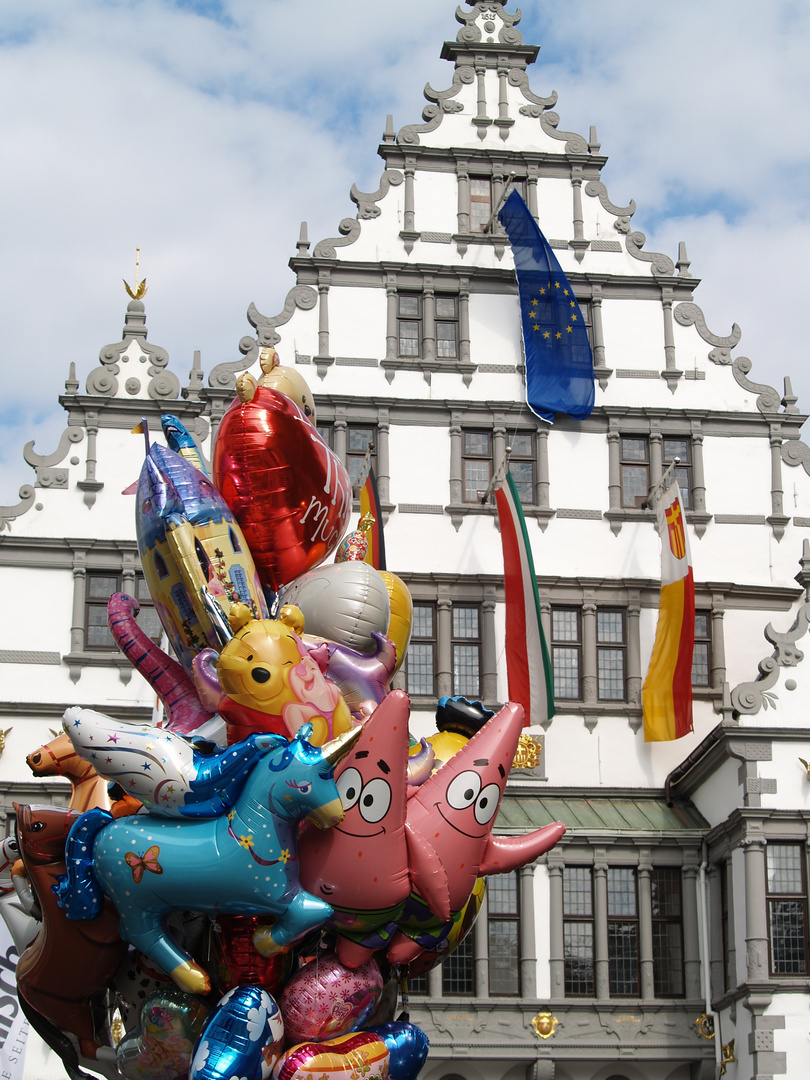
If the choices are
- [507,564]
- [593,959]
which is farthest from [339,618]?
[593,959]

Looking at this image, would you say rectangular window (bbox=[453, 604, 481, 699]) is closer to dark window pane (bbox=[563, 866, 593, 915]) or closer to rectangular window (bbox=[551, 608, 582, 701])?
rectangular window (bbox=[551, 608, 582, 701])

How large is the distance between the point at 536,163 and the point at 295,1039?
17.2m

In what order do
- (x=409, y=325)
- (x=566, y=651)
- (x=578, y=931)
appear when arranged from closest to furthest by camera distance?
(x=578, y=931) < (x=566, y=651) < (x=409, y=325)

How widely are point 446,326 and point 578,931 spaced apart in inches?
347

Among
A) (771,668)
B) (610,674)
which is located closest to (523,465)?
(610,674)

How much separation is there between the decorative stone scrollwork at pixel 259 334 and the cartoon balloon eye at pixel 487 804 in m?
12.8

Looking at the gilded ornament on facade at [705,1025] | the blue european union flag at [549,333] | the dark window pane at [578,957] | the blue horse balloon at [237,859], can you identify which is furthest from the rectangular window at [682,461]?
the blue horse balloon at [237,859]

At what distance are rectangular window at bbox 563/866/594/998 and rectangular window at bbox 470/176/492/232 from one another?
31.5 feet

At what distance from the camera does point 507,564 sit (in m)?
21.0

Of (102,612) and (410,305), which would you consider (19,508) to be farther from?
(410,305)

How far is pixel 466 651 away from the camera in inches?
873

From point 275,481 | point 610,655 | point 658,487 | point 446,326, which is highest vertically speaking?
point 446,326

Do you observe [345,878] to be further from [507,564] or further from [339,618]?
[507,564]

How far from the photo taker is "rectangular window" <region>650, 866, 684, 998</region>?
20922 millimetres
